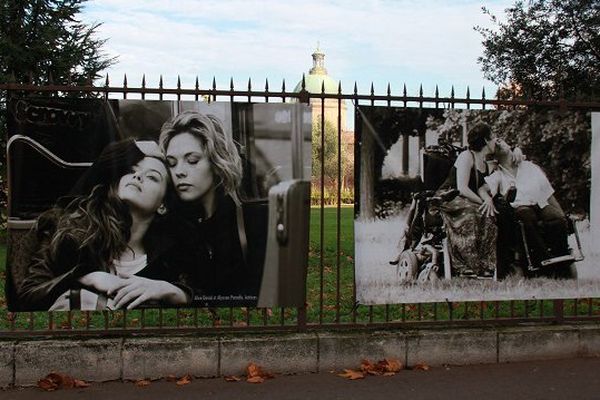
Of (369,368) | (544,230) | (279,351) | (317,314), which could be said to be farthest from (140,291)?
(544,230)

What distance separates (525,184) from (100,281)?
382 cm

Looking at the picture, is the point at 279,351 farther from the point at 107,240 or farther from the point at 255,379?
the point at 107,240

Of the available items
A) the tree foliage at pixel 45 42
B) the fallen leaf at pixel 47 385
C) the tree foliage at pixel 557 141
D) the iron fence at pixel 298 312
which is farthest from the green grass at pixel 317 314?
the tree foliage at pixel 45 42

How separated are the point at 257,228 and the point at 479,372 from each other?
2.24 m

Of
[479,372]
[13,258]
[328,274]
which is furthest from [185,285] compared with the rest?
[328,274]

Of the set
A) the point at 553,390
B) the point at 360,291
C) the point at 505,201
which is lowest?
the point at 553,390

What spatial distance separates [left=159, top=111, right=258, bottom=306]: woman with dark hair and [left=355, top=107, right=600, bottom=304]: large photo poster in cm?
108

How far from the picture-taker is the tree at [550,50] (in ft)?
28.2

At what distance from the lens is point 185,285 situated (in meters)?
5.01

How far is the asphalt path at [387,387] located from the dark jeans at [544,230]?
1074 mm

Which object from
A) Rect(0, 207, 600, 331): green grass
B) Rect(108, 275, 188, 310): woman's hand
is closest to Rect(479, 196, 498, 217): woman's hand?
Rect(0, 207, 600, 331): green grass

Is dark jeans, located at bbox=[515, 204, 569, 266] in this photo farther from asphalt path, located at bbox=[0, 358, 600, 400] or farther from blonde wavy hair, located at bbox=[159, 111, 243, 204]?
blonde wavy hair, located at bbox=[159, 111, 243, 204]

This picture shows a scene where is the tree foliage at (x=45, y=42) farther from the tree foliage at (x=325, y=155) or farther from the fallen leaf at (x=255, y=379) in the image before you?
the fallen leaf at (x=255, y=379)

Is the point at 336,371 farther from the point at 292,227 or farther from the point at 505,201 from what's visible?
the point at 505,201
